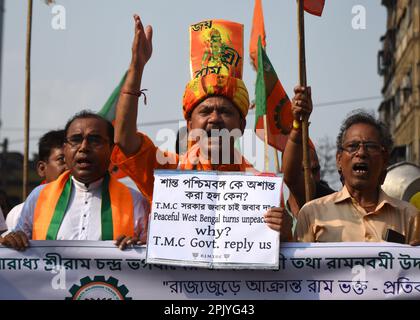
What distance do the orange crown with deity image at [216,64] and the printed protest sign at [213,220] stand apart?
772 millimetres

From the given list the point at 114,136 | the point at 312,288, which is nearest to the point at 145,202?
the point at 114,136

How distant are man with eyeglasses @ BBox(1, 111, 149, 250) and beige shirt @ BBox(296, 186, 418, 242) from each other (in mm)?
811

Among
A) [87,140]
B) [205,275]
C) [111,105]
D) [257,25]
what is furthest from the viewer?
[111,105]

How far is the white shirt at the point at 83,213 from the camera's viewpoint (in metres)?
3.86

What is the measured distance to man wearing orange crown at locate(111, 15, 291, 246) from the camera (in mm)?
3988

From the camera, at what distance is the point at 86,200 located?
4008mm

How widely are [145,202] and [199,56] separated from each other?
1.15 m

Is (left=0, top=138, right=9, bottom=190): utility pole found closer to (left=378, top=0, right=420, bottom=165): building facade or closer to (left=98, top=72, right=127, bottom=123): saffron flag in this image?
(left=378, top=0, right=420, bottom=165): building facade

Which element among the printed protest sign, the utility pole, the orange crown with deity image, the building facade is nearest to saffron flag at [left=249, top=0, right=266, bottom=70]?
the orange crown with deity image

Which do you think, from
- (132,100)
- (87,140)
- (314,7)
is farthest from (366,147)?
(314,7)

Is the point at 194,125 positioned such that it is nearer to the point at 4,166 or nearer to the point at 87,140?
the point at 87,140

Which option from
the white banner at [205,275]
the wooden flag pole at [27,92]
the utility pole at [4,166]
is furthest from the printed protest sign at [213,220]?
the utility pole at [4,166]

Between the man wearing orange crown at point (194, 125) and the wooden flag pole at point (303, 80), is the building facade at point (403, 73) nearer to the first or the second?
the wooden flag pole at point (303, 80)

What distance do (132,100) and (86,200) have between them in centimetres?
→ 56
